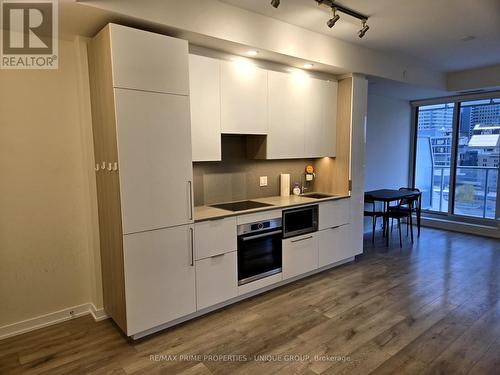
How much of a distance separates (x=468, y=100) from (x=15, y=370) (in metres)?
7.31

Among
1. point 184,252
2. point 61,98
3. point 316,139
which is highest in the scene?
point 61,98

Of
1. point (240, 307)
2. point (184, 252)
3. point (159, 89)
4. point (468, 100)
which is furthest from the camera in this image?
point (468, 100)

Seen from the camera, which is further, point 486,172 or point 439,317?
point 486,172

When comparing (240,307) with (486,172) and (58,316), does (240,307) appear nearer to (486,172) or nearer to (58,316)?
(58,316)

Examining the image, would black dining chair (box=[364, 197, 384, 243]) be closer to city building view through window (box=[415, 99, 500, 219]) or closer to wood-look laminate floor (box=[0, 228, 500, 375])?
wood-look laminate floor (box=[0, 228, 500, 375])

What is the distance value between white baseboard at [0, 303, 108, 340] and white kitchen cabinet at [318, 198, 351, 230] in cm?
251

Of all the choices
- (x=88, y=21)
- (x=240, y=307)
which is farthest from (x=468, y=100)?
(x=88, y=21)

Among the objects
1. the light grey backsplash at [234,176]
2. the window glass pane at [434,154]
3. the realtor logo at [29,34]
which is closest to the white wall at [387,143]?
the window glass pane at [434,154]

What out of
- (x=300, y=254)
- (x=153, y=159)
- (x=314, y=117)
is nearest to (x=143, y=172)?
(x=153, y=159)

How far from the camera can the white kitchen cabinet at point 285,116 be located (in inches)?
139

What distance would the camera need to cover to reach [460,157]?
20.2 ft

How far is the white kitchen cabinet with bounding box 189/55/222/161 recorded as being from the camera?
2889 mm

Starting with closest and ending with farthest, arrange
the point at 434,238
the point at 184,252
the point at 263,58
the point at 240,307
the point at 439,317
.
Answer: the point at 184,252
the point at 439,317
the point at 240,307
the point at 263,58
the point at 434,238

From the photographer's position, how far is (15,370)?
7.36ft
